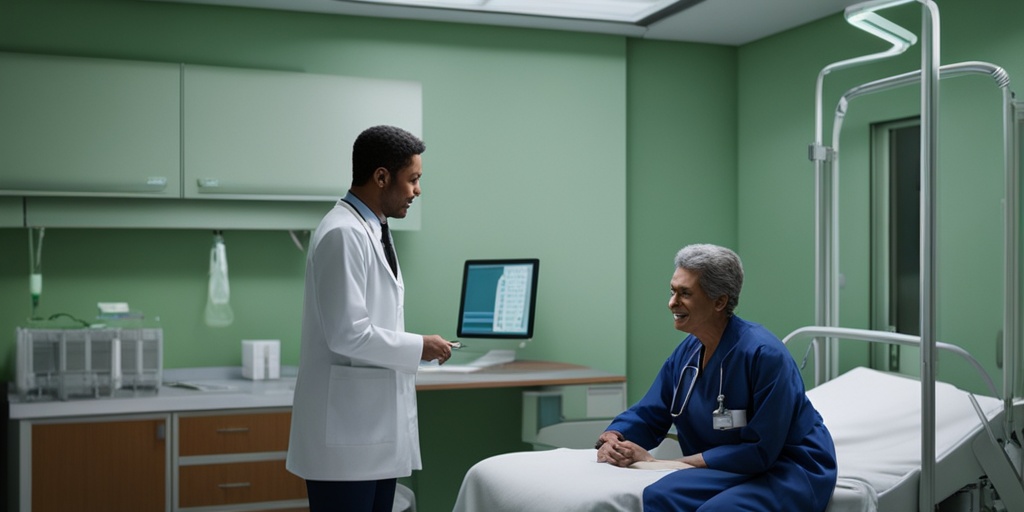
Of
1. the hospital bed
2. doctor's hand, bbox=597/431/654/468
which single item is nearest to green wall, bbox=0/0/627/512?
the hospital bed

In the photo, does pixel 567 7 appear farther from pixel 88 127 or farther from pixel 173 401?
pixel 173 401

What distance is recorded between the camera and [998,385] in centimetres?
380

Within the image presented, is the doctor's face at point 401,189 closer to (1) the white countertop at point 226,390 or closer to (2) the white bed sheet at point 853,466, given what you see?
A: (2) the white bed sheet at point 853,466

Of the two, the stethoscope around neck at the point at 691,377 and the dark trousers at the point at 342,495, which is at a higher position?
the stethoscope around neck at the point at 691,377

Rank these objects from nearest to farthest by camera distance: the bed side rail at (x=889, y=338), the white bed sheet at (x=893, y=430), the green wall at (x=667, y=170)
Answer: the white bed sheet at (x=893, y=430)
the bed side rail at (x=889, y=338)
the green wall at (x=667, y=170)

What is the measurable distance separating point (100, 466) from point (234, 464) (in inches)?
17.8

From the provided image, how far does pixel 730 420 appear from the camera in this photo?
8.57 ft

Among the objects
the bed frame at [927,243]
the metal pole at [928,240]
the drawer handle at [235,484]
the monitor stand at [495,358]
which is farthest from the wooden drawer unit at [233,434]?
the metal pole at [928,240]

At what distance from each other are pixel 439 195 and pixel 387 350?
90.0 inches

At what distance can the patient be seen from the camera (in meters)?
2.54

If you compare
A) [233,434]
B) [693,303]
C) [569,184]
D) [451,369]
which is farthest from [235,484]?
[569,184]

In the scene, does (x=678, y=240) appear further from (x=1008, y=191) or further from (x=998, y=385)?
(x=1008, y=191)

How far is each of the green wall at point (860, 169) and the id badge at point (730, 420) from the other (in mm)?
1645

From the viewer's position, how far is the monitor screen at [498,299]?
4488 mm
